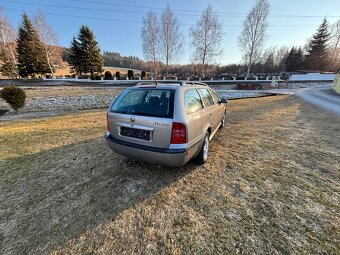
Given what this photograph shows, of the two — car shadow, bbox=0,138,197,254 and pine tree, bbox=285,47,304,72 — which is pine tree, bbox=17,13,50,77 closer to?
car shadow, bbox=0,138,197,254

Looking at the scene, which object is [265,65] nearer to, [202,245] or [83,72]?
[83,72]

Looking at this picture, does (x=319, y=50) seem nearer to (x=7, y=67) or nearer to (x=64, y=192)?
(x=64, y=192)

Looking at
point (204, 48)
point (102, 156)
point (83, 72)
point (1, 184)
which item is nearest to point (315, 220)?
point (102, 156)

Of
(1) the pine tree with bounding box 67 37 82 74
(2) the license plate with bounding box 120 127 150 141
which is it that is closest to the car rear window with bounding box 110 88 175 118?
(2) the license plate with bounding box 120 127 150 141

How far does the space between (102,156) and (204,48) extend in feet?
122

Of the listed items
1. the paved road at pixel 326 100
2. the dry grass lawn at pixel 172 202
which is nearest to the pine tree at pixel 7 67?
the dry grass lawn at pixel 172 202

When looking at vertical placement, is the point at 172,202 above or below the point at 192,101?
below

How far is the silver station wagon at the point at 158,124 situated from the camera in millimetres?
2670

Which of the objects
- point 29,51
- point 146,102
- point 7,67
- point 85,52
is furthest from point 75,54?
point 146,102

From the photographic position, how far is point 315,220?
2.23 metres

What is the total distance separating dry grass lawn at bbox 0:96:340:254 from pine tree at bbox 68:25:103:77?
37.5 meters

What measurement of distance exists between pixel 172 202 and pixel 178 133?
3.45 feet

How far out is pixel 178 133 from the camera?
105 inches

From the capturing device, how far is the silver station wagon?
2670 mm
